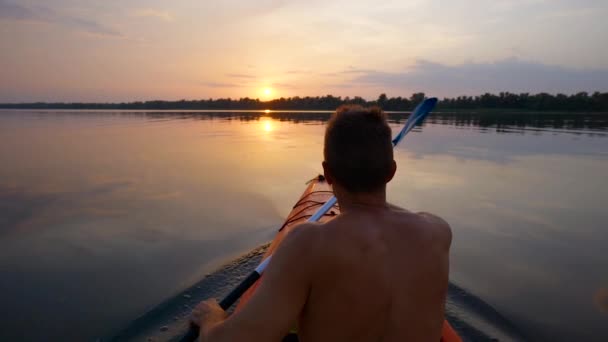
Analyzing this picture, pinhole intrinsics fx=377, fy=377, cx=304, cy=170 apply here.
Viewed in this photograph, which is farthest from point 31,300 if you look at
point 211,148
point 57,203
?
point 211,148

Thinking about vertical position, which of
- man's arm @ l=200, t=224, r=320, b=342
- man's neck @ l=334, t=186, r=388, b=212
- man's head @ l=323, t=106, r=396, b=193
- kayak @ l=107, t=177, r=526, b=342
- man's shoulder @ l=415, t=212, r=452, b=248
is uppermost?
man's head @ l=323, t=106, r=396, b=193

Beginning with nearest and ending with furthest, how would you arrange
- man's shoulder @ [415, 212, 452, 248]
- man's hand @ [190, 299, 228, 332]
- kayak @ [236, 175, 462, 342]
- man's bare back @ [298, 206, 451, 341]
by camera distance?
man's bare back @ [298, 206, 451, 341]
man's shoulder @ [415, 212, 452, 248]
man's hand @ [190, 299, 228, 332]
kayak @ [236, 175, 462, 342]

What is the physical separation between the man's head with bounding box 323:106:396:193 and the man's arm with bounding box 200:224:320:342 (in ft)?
0.83

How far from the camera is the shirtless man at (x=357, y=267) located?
1293 millimetres

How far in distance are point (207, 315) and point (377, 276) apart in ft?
3.43

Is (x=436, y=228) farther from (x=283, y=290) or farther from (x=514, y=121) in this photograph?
(x=514, y=121)

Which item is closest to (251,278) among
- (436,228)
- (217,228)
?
(436,228)

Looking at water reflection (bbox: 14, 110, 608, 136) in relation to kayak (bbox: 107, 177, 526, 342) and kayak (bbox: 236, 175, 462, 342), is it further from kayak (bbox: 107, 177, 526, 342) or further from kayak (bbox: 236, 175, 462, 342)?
kayak (bbox: 107, 177, 526, 342)

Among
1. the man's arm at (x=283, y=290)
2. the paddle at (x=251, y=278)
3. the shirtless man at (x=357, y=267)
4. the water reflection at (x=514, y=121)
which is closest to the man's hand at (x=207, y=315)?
the paddle at (x=251, y=278)

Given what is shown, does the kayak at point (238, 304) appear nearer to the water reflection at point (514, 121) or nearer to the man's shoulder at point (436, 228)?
the man's shoulder at point (436, 228)

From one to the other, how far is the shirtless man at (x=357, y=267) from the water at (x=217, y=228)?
2890 millimetres

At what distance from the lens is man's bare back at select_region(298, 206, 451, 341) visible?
4.22 feet

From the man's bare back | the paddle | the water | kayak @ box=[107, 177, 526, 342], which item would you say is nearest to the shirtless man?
the man's bare back

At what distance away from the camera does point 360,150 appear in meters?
1.41
